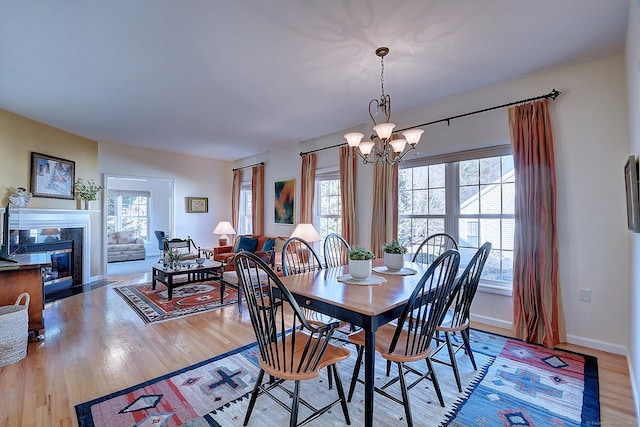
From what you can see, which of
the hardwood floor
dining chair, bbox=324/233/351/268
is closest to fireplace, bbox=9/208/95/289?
the hardwood floor

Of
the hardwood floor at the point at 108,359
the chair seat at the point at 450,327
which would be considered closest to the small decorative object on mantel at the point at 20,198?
the hardwood floor at the point at 108,359

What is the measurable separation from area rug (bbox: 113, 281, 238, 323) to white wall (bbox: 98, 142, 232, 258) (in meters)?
2.12

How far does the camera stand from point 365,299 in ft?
5.72

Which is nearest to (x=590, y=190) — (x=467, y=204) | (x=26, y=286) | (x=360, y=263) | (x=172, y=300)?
(x=467, y=204)

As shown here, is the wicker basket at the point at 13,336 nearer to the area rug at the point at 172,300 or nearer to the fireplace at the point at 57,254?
the area rug at the point at 172,300

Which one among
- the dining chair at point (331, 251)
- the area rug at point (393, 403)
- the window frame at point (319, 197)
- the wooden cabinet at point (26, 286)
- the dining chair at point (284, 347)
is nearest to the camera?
the dining chair at point (284, 347)

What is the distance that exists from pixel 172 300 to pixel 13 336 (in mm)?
1790

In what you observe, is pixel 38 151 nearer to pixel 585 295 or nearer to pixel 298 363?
pixel 298 363

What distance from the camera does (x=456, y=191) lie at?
3.59m

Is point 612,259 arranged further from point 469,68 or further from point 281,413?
point 281,413

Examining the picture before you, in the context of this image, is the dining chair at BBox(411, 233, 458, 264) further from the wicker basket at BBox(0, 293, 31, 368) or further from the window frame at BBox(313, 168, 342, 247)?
the wicker basket at BBox(0, 293, 31, 368)

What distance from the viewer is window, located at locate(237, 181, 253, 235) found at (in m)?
7.18

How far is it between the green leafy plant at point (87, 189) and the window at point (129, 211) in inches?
157

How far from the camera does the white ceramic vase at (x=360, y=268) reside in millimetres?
2139
